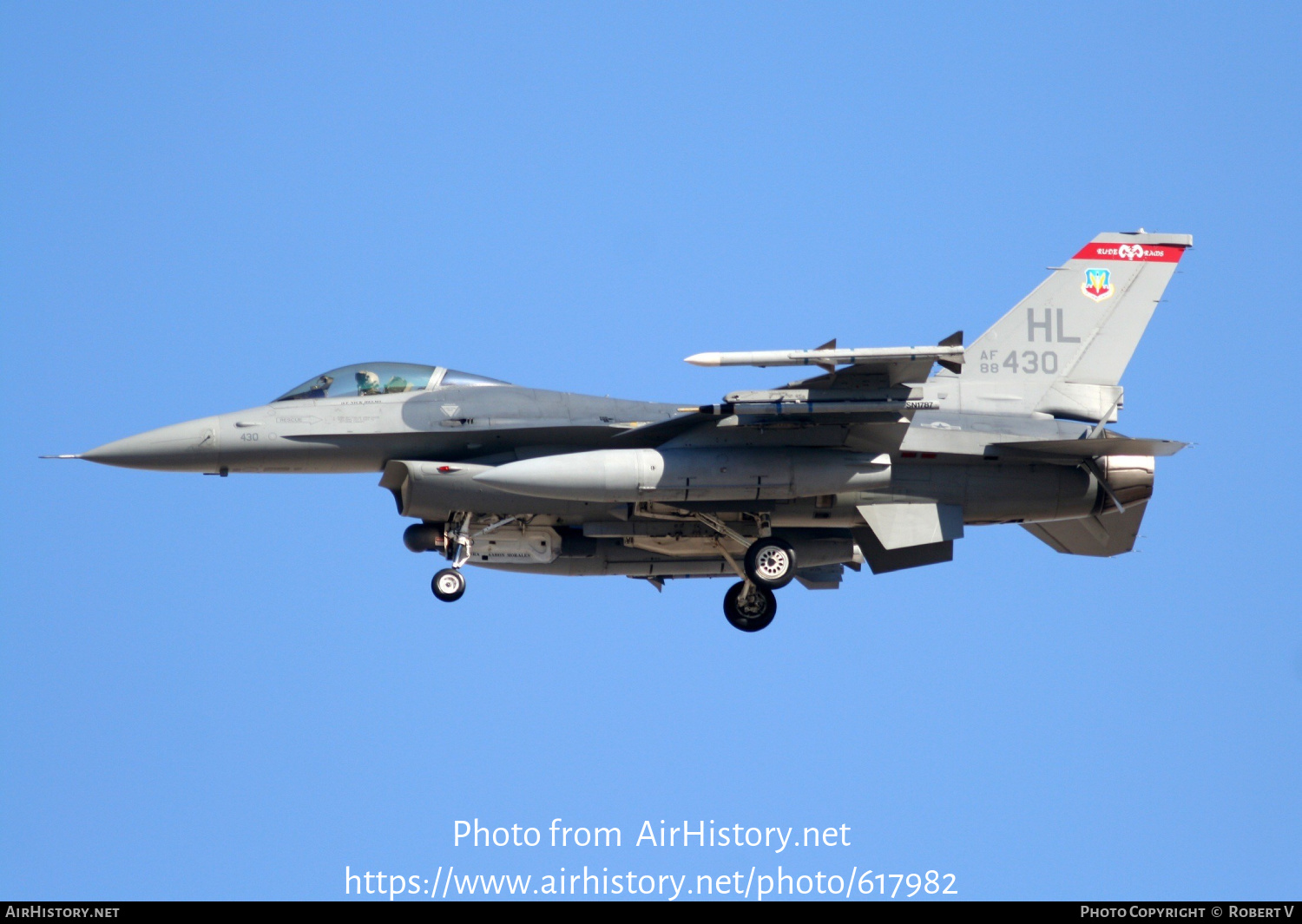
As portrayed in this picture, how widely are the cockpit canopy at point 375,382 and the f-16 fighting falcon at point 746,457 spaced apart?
2cm

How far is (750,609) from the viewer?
18625mm

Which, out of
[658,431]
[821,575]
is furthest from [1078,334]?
[658,431]

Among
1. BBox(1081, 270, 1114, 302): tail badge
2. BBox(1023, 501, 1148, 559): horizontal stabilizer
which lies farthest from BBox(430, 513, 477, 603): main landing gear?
BBox(1081, 270, 1114, 302): tail badge

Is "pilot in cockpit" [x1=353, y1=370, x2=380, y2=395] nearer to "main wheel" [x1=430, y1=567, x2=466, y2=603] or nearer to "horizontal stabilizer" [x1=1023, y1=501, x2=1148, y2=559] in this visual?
"main wheel" [x1=430, y1=567, x2=466, y2=603]

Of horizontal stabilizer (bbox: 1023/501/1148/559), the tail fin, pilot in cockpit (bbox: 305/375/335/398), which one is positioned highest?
the tail fin

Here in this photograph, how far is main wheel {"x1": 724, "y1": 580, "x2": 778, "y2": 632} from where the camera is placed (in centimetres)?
1858

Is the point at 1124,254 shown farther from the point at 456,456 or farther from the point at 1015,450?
the point at 456,456

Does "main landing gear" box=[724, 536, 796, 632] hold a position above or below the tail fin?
below

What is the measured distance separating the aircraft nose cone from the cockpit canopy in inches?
35.6

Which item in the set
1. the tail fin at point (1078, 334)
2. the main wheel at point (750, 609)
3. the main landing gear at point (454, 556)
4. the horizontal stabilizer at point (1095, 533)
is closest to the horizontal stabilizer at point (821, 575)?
the main wheel at point (750, 609)

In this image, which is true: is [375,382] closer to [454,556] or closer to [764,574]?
[454,556]
